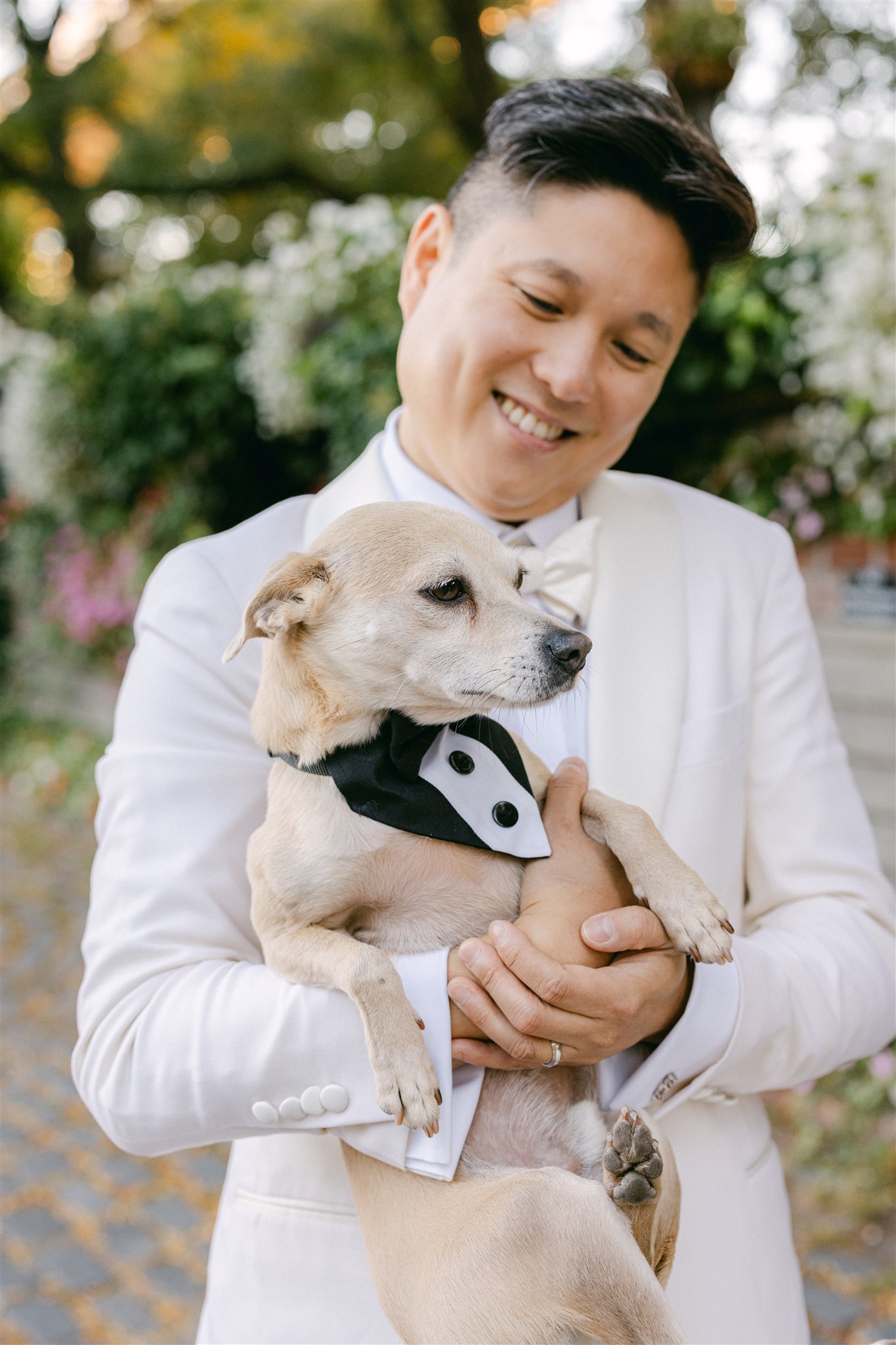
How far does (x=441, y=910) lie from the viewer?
167 centimetres

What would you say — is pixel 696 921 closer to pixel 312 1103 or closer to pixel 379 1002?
pixel 379 1002

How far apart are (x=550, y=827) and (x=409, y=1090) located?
17.5 inches

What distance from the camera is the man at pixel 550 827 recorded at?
1617mm

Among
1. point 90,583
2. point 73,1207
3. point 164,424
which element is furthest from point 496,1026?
point 90,583

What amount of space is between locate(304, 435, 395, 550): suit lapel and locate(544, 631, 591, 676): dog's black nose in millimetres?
534

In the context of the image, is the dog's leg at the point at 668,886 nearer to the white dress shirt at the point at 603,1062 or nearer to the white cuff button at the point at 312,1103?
the white dress shirt at the point at 603,1062

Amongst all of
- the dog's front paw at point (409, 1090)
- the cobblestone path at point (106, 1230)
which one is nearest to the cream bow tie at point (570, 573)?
the dog's front paw at point (409, 1090)

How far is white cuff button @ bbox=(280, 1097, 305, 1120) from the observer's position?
64.5 inches

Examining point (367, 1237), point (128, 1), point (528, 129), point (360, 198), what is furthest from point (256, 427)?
point (128, 1)

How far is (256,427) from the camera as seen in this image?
4918mm

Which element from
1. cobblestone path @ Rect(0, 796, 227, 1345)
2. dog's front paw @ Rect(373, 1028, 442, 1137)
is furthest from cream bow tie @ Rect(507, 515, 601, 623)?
cobblestone path @ Rect(0, 796, 227, 1345)

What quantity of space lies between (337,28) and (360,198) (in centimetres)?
268

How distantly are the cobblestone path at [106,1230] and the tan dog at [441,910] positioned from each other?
11.6ft

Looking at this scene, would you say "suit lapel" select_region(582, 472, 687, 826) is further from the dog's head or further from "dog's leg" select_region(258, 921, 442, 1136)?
"dog's leg" select_region(258, 921, 442, 1136)
